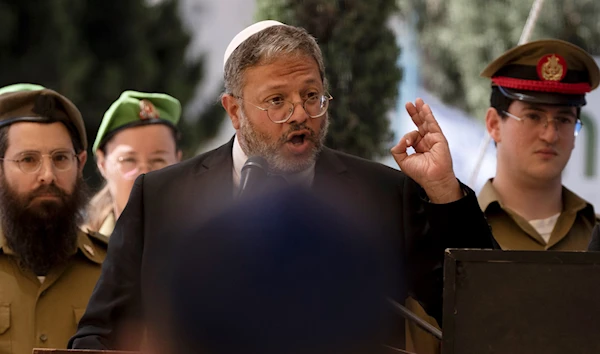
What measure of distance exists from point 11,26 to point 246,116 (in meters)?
11.2

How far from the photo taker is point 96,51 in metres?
15.9

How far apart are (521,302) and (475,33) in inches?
1002

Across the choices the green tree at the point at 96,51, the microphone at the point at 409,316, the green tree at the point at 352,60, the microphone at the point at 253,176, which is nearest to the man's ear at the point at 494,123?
the green tree at the point at 352,60

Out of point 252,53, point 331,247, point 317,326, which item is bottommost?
point 317,326

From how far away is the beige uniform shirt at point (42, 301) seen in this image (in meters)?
5.17

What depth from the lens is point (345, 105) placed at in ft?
23.8

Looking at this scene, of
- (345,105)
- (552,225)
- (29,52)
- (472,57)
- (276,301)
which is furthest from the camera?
(472,57)

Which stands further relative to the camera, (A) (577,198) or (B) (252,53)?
(A) (577,198)

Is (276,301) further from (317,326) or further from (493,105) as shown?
(493,105)

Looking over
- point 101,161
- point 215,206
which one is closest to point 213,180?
point 215,206

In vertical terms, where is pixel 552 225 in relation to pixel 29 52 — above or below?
below

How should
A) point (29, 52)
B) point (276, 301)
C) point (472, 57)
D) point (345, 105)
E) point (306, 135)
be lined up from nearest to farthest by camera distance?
point (276, 301) < point (306, 135) < point (345, 105) < point (29, 52) < point (472, 57)

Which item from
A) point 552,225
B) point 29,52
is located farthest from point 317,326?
point 29,52

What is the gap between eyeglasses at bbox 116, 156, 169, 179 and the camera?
6.65 m
